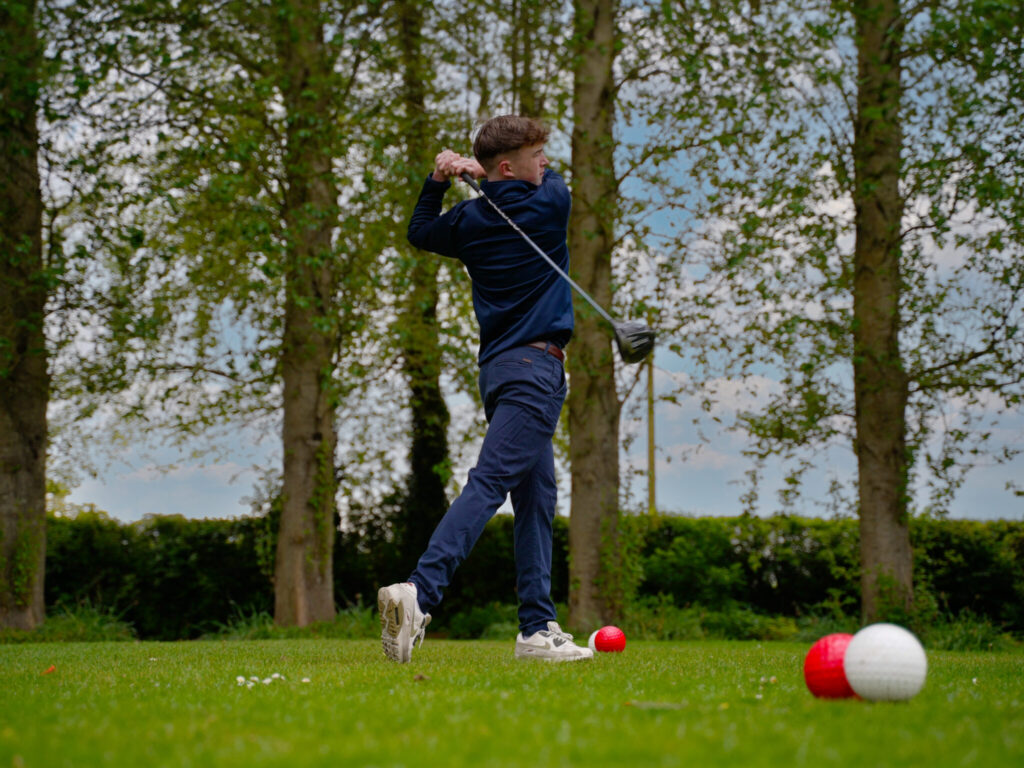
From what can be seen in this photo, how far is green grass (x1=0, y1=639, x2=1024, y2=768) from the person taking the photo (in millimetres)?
2197

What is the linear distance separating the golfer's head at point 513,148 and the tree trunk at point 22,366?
714cm

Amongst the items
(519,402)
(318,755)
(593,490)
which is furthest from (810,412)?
(318,755)

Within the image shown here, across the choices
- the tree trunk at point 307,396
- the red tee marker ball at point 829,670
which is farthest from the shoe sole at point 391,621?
the tree trunk at point 307,396

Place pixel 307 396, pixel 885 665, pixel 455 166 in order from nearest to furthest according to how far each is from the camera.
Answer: pixel 885 665, pixel 455 166, pixel 307 396

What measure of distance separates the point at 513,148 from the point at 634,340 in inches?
42.6

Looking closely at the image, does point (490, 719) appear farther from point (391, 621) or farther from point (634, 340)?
point (634, 340)

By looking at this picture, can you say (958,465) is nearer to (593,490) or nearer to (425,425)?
(593,490)

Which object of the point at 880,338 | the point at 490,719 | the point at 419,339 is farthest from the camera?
the point at 419,339

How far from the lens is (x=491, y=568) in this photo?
1412 centimetres

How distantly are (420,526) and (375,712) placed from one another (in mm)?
11282

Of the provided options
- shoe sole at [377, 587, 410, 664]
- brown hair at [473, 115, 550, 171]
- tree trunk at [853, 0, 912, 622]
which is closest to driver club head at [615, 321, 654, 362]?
brown hair at [473, 115, 550, 171]

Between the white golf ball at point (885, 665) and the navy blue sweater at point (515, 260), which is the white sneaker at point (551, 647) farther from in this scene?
the white golf ball at point (885, 665)

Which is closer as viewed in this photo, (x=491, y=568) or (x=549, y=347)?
(x=549, y=347)

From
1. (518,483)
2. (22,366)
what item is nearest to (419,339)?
(22,366)
